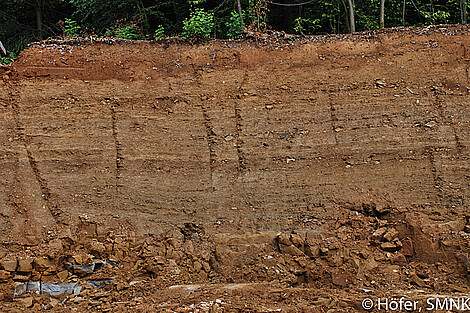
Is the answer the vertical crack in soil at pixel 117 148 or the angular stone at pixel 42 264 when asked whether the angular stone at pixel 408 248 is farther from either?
the angular stone at pixel 42 264

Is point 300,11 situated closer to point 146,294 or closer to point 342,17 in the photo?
point 342,17

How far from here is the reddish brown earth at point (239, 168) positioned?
5586 millimetres

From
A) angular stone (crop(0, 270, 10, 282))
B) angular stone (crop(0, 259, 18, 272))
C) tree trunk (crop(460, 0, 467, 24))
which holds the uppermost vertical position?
tree trunk (crop(460, 0, 467, 24))

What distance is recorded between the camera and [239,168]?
6215 mm

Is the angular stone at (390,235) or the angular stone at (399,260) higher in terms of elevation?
the angular stone at (390,235)

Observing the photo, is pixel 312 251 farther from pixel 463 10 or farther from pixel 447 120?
pixel 463 10

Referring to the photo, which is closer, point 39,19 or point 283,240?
point 283,240

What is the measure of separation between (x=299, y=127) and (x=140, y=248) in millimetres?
2894

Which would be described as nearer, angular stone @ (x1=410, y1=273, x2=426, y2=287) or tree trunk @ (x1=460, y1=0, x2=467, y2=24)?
angular stone @ (x1=410, y1=273, x2=426, y2=287)

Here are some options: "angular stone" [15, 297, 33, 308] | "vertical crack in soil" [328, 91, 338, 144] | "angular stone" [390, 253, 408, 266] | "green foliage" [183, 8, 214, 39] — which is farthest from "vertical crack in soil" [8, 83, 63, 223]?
"angular stone" [390, 253, 408, 266]

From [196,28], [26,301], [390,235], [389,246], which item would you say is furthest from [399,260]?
[26,301]

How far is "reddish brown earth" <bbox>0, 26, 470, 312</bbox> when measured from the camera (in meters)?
5.59

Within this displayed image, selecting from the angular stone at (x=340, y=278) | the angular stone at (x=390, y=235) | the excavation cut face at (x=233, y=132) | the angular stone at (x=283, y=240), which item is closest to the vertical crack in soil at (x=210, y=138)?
the excavation cut face at (x=233, y=132)

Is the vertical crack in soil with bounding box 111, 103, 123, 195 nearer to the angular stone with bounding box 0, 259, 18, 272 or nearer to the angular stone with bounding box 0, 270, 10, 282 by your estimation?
the angular stone with bounding box 0, 259, 18, 272
